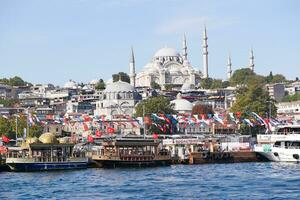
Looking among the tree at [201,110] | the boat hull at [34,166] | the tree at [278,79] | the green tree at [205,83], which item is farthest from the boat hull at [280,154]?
the tree at [278,79]

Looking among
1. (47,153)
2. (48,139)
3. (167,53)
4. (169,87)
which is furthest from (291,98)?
(47,153)

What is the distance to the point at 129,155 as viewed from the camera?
5538 centimetres

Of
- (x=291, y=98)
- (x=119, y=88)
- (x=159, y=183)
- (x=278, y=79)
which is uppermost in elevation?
(x=278, y=79)

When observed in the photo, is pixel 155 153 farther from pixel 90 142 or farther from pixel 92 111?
pixel 92 111

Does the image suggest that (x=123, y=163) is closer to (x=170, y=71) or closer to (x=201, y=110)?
(x=201, y=110)

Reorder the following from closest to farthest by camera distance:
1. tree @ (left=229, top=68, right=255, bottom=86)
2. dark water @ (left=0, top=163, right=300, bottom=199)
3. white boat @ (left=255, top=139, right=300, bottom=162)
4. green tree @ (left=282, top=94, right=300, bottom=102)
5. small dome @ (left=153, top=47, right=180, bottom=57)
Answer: dark water @ (left=0, top=163, right=300, bottom=199), white boat @ (left=255, top=139, right=300, bottom=162), green tree @ (left=282, top=94, right=300, bottom=102), tree @ (left=229, top=68, right=255, bottom=86), small dome @ (left=153, top=47, right=180, bottom=57)

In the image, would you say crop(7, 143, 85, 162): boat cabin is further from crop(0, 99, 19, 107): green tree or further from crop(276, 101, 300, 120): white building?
crop(0, 99, 19, 107): green tree

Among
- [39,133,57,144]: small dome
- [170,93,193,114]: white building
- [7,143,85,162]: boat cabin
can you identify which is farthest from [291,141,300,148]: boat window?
[170,93,193,114]: white building

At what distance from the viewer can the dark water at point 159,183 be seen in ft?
120

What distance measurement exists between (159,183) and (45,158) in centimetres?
1266

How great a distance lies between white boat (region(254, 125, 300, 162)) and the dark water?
4.89 meters

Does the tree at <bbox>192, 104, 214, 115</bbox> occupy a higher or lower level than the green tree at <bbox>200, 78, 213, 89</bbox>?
lower

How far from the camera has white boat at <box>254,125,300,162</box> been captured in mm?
58031

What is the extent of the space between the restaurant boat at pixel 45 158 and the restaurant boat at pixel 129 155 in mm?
1620
